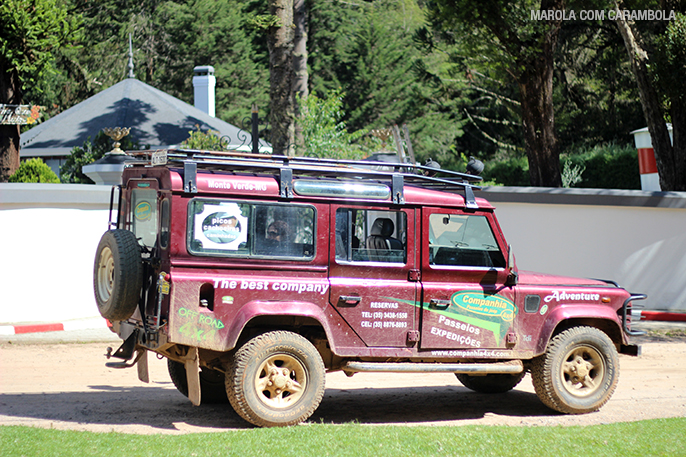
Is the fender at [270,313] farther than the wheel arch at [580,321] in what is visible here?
No

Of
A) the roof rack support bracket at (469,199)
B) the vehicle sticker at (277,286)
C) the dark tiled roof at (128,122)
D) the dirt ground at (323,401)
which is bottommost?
the dirt ground at (323,401)

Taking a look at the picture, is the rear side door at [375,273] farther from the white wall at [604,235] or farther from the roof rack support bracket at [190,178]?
the white wall at [604,235]

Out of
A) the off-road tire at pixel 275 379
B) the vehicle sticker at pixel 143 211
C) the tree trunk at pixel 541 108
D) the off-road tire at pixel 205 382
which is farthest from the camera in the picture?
the tree trunk at pixel 541 108

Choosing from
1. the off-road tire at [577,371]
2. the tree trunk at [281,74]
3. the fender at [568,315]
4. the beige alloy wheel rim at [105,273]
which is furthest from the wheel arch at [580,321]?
the tree trunk at [281,74]

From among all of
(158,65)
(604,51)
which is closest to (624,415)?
(604,51)

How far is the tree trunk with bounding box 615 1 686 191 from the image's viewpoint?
16.5 meters

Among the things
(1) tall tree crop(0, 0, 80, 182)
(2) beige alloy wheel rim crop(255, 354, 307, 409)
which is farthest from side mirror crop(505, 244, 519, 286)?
(1) tall tree crop(0, 0, 80, 182)

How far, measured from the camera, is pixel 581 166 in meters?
30.1

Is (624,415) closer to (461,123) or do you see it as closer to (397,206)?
(397,206)

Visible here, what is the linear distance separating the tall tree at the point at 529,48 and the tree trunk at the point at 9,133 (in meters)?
10.9

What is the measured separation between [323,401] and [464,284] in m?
2.18

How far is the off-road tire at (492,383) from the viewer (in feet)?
28.5

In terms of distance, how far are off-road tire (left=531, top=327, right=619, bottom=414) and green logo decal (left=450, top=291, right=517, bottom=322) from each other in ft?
2.02

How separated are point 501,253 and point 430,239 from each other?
→ 78 cm
